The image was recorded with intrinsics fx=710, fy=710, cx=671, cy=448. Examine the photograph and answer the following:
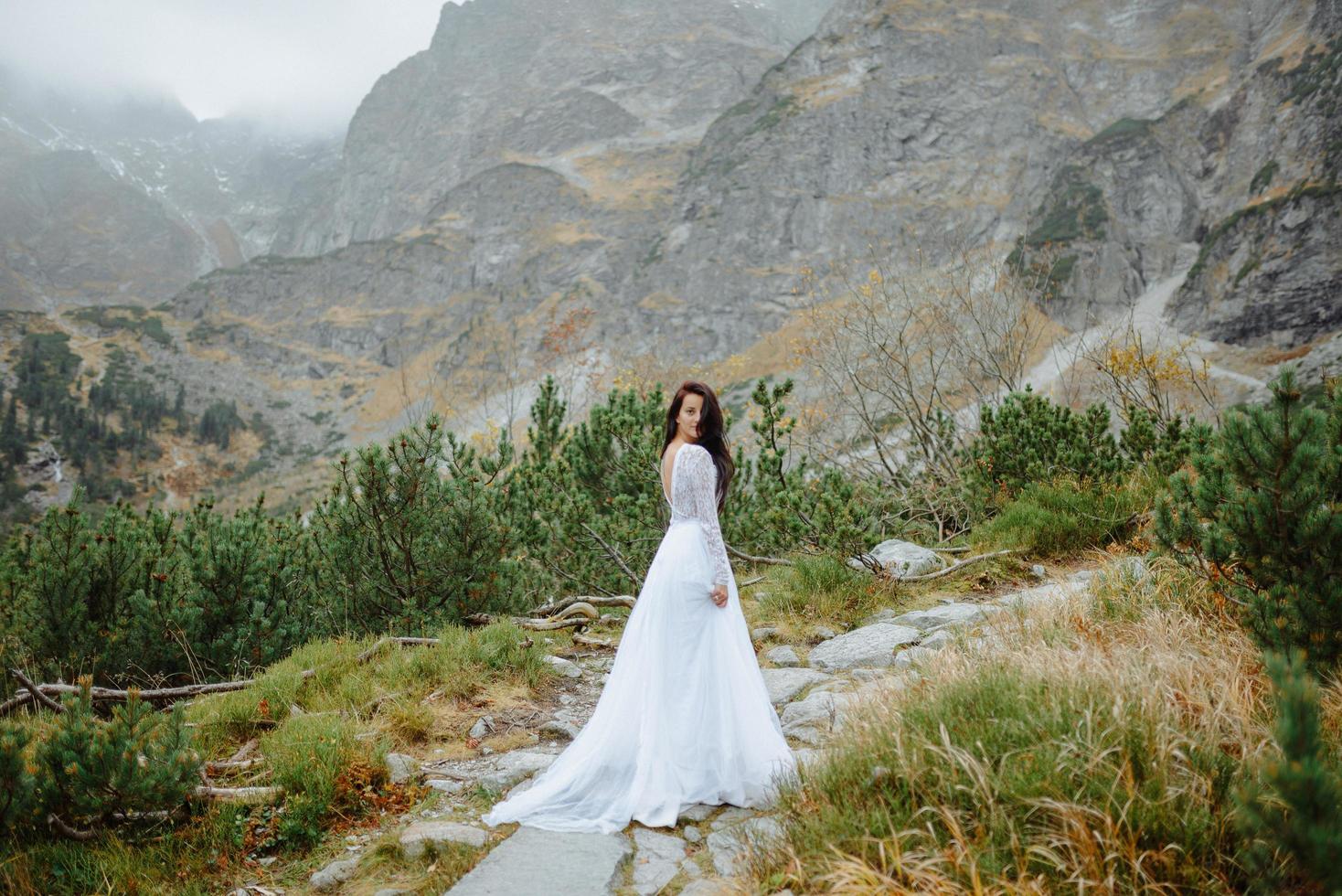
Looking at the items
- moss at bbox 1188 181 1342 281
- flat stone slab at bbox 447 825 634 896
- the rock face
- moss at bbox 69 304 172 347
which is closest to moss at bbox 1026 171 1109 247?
moss at bbox 1188 181 1342 281

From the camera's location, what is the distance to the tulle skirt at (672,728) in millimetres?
3414

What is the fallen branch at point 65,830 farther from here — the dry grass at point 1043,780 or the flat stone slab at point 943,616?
the flat stone slab at point 943,616

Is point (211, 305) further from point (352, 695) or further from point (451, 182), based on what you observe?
point (352, 695)

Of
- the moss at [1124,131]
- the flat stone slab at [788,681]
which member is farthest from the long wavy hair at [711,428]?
the moss at [1124,131]

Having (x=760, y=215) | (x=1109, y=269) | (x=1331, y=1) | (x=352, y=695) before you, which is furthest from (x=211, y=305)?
(x=1331, y=1)

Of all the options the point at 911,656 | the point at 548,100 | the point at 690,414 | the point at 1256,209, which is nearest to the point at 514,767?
the point at 690,414

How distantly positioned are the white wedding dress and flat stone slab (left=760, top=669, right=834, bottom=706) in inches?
37.0

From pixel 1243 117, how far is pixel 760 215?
4826cm

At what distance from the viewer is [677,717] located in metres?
3.71

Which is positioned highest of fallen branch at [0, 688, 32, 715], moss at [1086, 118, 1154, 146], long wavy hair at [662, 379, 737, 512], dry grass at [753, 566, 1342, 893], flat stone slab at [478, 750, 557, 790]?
moss at [1086, 118, 1154, 146]

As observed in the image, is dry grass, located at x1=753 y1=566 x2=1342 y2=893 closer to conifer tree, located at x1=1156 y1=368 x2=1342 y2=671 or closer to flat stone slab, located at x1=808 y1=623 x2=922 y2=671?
conifer tree, located at x1=1156 y1=368 x2=1342 y2=671

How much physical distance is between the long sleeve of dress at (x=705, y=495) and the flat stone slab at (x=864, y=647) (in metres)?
1.40

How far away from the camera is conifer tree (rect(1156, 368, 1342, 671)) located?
9.26 feet

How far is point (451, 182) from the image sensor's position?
14362 centimetres
